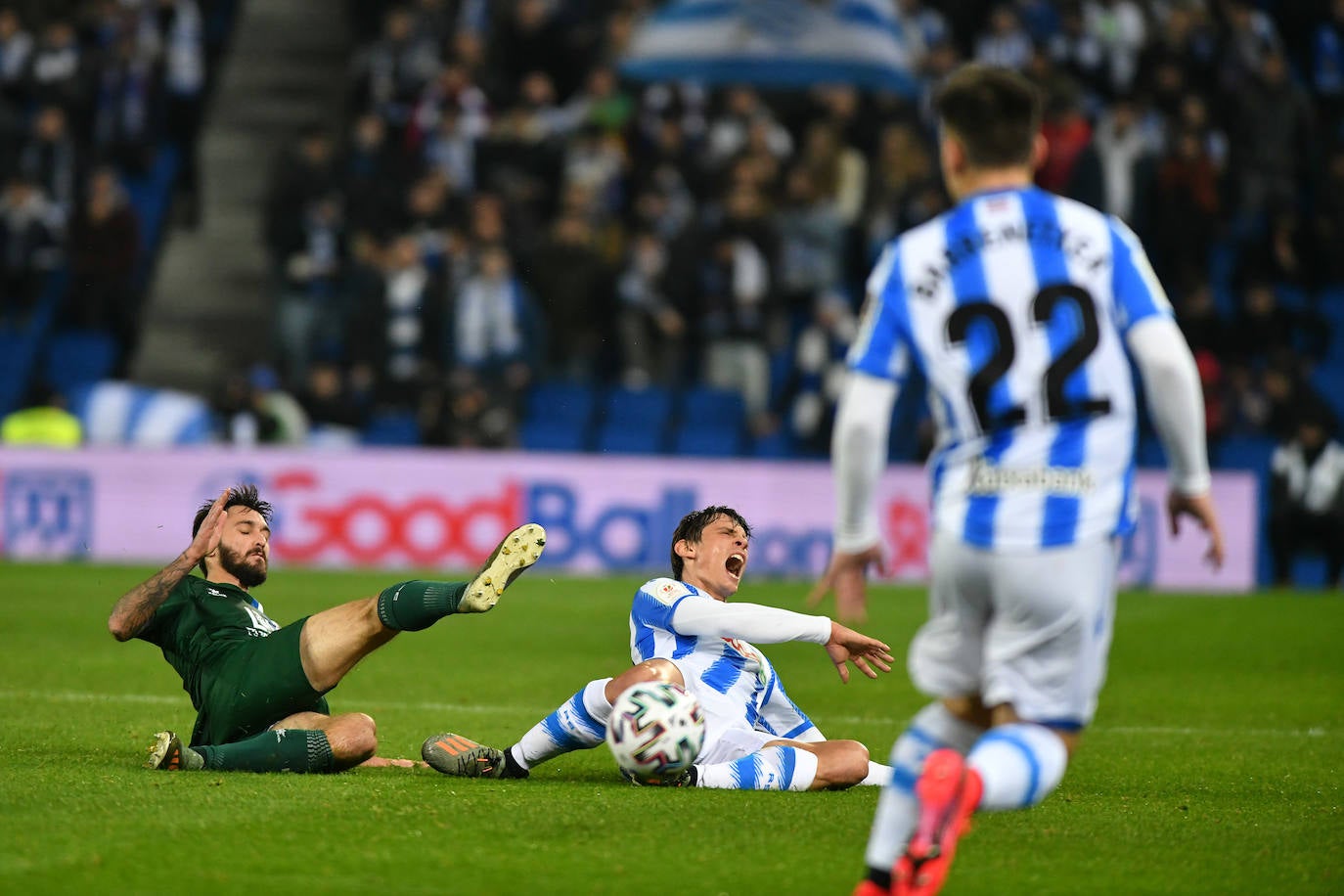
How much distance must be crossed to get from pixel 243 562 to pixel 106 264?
43.4ft

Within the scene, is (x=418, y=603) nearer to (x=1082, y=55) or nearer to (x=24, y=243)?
(x=24, y=243)

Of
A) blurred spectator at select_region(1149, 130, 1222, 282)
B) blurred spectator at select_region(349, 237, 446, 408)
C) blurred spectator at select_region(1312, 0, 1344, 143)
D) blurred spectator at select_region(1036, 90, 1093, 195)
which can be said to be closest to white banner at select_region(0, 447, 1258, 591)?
blurred spectator at select_region(349, 237, 446, 408)

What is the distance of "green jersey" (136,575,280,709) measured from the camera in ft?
21.2

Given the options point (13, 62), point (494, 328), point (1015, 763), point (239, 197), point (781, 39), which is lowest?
point (1015, 763)

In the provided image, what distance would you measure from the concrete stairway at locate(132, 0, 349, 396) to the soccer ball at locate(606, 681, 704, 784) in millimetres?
14965

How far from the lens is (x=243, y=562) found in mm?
6742

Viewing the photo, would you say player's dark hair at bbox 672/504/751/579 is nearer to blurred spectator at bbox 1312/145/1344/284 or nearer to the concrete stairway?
the concrete stairway

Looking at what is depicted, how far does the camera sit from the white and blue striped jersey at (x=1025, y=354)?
13.5ft

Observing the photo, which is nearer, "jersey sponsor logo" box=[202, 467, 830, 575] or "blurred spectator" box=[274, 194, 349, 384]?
"jersey sponsor logo" box=[202, 467, 830, 575]

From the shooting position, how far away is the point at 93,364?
19.5m

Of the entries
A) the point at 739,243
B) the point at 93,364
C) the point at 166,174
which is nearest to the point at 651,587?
the point at 739,243

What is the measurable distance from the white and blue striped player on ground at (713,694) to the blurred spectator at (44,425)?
12.0 m

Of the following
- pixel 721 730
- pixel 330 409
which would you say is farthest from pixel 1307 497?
pixel 721 730

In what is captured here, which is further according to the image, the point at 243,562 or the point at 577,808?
the point at 243,562
